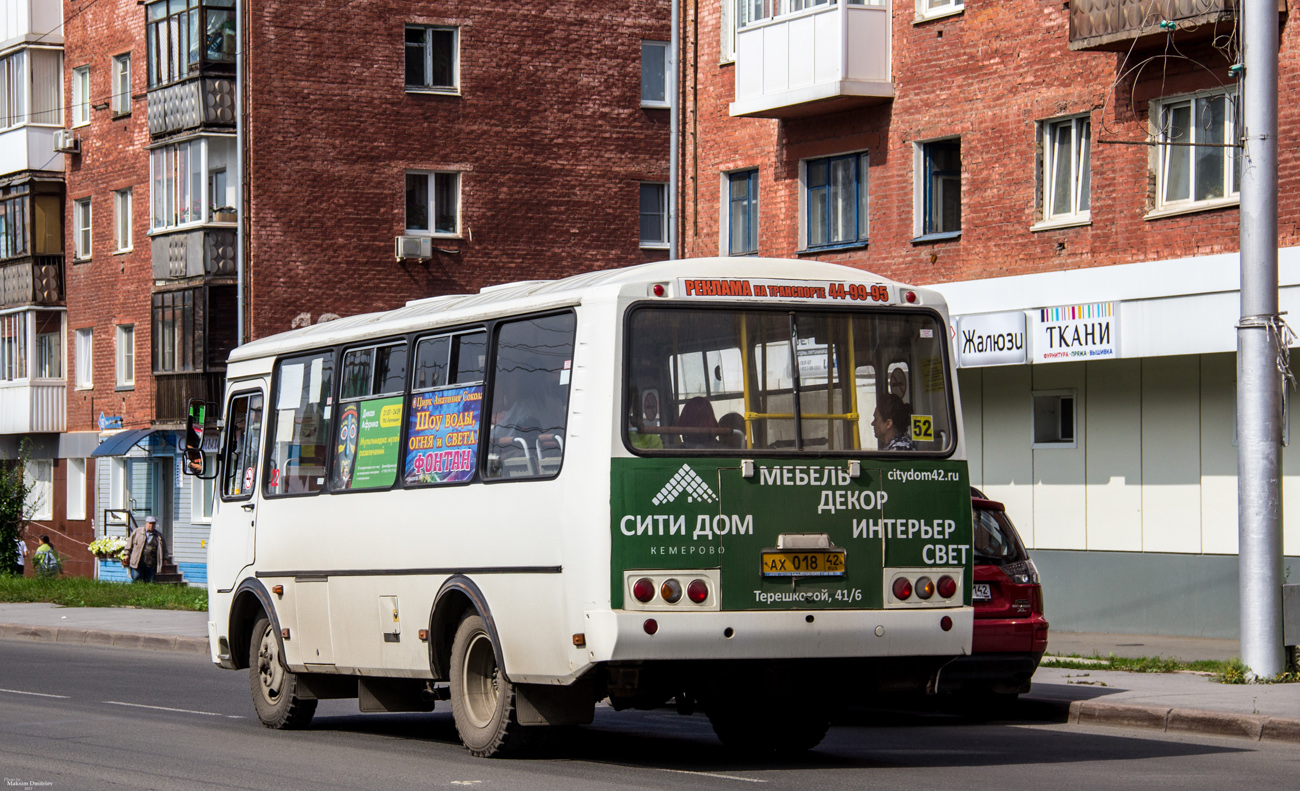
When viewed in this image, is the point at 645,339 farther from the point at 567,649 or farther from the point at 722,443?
the point at 567,649

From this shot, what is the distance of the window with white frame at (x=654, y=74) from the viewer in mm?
42250

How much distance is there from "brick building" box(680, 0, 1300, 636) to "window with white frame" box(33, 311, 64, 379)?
83.9ft

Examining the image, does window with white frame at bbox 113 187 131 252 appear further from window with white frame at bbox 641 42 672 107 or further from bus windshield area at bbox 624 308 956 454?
bus windshield area at bbox 624 308 956 454

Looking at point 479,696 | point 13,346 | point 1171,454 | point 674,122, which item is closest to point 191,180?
point 13,346

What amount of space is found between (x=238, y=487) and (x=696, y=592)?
5.44 meters

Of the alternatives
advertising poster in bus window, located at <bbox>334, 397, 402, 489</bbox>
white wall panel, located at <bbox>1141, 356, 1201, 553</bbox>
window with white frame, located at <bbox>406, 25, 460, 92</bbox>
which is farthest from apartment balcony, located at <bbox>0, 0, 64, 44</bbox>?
advertising poster in bus window, located at <bbox>334, 397, 402, 489</bbox>

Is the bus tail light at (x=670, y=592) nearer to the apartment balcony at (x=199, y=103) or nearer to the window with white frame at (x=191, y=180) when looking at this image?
the window with white frame at (x=191, y=180)

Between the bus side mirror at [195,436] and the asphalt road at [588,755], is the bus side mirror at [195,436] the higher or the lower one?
the higher one

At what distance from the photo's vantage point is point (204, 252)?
39906 mm

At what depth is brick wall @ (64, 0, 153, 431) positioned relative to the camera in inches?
1719

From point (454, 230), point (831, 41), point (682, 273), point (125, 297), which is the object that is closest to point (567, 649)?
point (682, 273)

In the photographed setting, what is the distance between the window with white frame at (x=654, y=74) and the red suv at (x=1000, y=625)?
29.3 meters

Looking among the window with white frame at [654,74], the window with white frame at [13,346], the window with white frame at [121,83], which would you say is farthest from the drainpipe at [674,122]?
the window with white frame at [13,346]

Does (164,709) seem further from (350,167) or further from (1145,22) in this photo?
(350,167)
